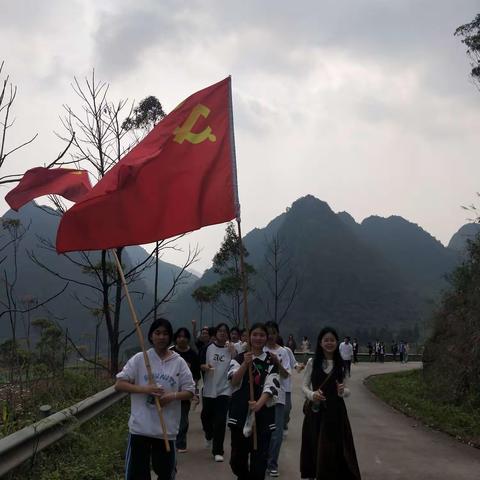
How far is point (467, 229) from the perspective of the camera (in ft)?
486

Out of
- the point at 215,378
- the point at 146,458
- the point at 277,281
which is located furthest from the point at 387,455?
the point at 277,281

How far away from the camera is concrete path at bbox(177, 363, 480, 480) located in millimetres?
6570

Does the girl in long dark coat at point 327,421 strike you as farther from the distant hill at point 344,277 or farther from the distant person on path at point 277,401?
the distant hill at point 344,277

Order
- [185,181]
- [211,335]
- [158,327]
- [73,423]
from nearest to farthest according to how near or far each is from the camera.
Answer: [158,327], [185,181], [73,423], [211,335]

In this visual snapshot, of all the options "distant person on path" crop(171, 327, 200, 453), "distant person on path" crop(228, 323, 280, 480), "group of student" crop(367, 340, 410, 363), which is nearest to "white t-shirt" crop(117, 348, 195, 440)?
"distant person on path" crop(228, 323, 280, 480)

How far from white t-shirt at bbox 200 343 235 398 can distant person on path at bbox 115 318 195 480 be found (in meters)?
3.59

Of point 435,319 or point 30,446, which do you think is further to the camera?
point 435,319

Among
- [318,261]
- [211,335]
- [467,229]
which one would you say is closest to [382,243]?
[467,229]

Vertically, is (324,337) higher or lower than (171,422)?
higher

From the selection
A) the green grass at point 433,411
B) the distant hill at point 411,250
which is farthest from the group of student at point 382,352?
the distant hill at point 411,250

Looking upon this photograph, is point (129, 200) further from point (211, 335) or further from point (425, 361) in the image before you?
point (425, 361)

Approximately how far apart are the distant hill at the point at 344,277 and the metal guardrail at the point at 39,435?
257 feet

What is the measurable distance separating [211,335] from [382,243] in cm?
14793

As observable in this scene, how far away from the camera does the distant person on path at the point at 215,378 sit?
7.96 meters
